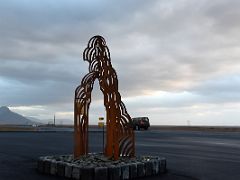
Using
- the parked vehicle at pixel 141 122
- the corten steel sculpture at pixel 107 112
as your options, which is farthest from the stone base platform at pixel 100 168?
the parked vehicle at pixel 141 122

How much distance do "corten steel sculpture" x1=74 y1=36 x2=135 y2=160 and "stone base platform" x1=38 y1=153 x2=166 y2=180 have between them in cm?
59

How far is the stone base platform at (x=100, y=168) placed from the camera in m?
10.4

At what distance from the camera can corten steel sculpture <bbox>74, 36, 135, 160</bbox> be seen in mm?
13023

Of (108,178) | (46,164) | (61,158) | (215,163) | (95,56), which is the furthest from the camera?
(215,163)

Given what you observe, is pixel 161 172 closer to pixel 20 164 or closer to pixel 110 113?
pixel 110 113

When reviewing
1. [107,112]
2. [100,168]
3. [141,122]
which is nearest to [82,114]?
[107,112]

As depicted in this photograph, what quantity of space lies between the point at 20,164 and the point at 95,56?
14.4ft

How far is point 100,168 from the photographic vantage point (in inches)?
407

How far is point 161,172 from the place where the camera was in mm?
12047

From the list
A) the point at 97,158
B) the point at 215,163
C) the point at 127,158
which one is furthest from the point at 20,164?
the point at 215,163

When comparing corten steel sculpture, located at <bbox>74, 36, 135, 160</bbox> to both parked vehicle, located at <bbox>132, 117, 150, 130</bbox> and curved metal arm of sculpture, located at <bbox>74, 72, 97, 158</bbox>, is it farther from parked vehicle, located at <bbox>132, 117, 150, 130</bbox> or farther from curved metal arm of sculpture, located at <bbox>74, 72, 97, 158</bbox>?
parked vehicle, located at <bbox>132, 117, 150, 130</bbox>

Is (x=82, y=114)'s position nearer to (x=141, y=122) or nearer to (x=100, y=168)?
(x=100, y=168)

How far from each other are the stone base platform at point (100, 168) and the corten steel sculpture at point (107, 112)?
59cm

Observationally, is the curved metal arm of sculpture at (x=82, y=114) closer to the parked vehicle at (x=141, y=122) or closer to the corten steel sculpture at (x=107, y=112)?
the corten steel sculpture at (x=107, y=112)
